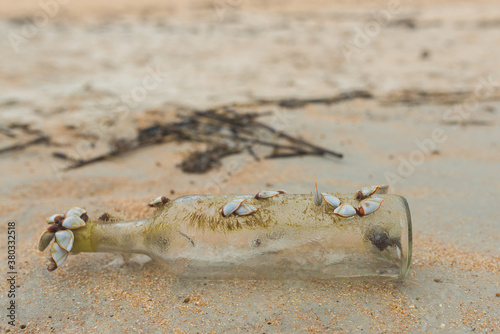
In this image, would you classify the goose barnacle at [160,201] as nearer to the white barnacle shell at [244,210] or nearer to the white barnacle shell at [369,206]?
the white barnacle shell at [244,210]

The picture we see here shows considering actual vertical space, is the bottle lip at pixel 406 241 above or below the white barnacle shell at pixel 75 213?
below

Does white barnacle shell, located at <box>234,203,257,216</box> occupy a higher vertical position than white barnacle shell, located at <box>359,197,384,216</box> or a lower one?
lower

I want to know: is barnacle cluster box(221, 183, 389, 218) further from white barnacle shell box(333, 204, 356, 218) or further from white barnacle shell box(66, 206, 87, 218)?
white barnacle shell box(66, 206, 87, 218)

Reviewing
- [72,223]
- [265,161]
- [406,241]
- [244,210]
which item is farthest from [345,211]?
[265,161]

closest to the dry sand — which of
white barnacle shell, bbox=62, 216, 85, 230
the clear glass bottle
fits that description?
the clear glass bottle

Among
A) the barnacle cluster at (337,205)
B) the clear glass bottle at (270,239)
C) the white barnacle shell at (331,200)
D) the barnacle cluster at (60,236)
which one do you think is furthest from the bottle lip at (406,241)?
the barnacle cluster at (60,236)
